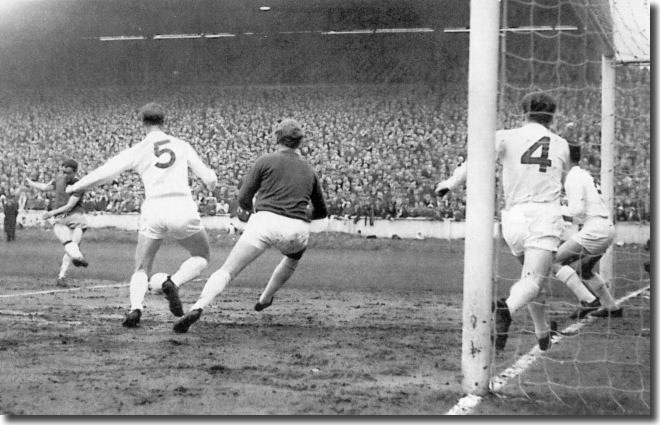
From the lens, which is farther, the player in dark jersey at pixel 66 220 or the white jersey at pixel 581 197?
the player in dark jersey at pixel 66 220

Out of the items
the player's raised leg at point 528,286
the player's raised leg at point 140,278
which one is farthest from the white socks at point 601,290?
the player's raised leg at point 140,278

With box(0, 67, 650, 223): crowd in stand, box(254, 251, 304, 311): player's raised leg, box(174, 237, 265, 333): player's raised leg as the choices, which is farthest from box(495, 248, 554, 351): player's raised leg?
box(0, 67, 650, 223): crowd in stand

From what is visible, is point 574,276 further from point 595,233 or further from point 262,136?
point 262,136

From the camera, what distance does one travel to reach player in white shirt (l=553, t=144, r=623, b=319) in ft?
20.0

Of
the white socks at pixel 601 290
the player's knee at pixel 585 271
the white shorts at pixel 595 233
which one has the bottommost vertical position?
the white socks at pixel 601 290

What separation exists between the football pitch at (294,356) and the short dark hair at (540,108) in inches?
36.1

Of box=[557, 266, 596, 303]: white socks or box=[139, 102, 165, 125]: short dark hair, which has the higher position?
box=[139, 102, 165, 125]: short dark hair

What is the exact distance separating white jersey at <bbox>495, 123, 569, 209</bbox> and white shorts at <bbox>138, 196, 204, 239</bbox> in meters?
2.42

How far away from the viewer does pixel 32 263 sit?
1300 centimetres

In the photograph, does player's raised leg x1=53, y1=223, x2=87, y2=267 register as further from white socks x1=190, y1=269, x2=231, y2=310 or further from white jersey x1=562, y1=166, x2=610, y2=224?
white jersey x1=562, y1=166, x2=610, y2=224

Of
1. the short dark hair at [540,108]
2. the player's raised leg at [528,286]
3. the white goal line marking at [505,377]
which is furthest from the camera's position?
the short dark hair at [540,108]

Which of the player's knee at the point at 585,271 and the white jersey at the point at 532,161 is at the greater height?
the white jersey at the point at 532,161

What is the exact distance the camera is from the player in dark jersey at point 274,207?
5742 mm

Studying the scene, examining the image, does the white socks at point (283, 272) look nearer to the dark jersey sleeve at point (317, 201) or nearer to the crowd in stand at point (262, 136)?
the dark jersey sleeve at point (317, 201)
